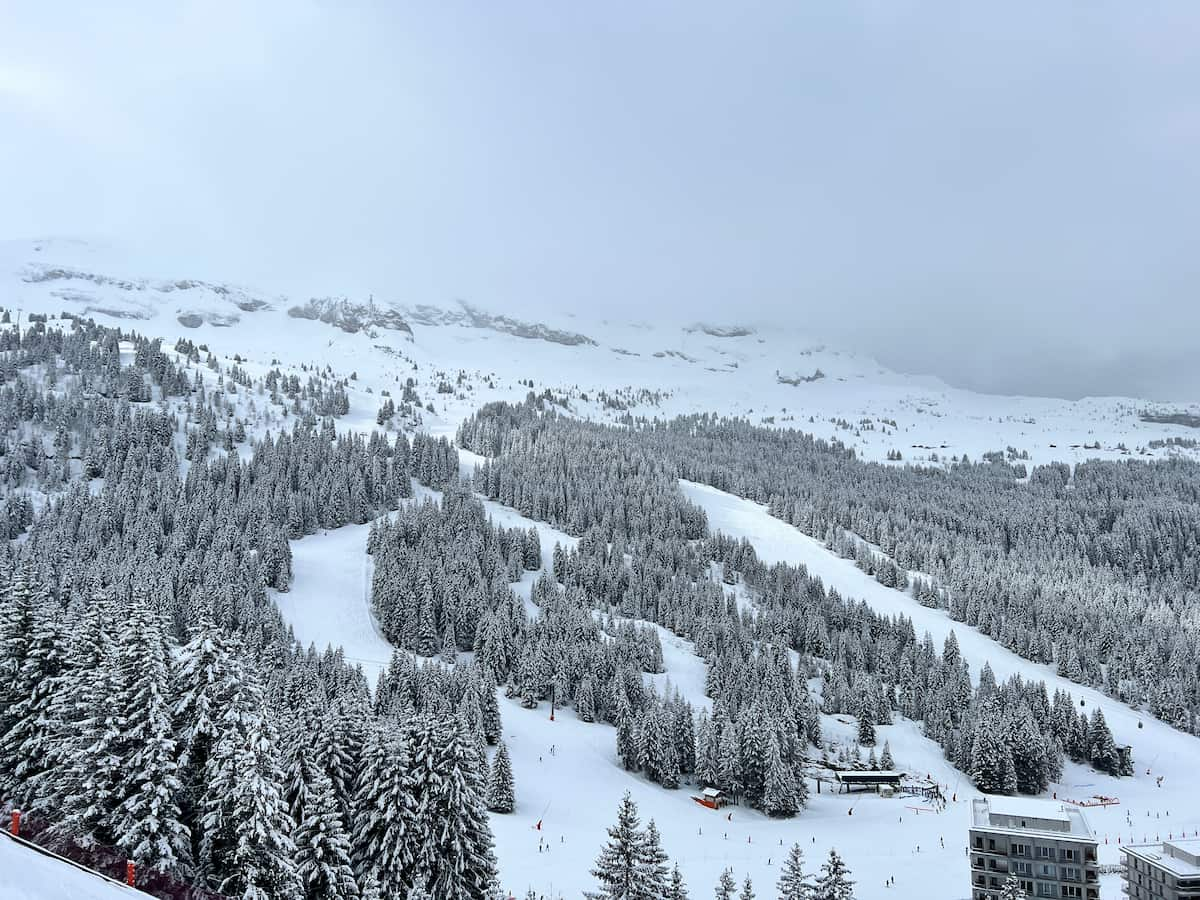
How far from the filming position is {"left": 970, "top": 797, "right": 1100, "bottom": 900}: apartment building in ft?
194

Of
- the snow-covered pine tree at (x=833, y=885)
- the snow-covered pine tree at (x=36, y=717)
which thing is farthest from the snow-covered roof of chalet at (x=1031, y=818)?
the snow-covered pine tree at (x=36, y=717)

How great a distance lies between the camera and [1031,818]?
60.8 meters

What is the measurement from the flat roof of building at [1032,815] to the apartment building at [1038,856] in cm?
7

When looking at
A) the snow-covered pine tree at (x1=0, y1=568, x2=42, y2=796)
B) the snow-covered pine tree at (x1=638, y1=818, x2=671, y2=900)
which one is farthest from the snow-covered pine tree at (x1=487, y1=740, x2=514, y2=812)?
the snow-covered pine tree at (x1=0, y1=568, x2=42, y2=796)

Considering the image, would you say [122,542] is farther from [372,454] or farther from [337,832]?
[337,832]

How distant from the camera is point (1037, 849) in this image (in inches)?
2354

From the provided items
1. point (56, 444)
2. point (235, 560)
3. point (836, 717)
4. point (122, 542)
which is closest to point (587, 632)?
point (836, 717)

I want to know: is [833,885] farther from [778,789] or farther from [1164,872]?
[778,789]

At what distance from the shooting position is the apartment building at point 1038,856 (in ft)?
194

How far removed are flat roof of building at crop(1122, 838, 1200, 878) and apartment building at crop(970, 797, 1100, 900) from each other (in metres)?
5.22

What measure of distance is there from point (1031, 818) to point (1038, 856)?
2.80 m

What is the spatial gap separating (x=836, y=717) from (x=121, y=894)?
11275 centimetres

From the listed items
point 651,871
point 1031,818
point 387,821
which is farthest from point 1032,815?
point 387,821

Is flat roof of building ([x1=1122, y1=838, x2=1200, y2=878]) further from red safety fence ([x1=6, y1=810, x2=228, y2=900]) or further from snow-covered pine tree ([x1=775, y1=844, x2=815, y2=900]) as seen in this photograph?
red safety fence ([x1=6, y1=810, x2=228, y2=900])
